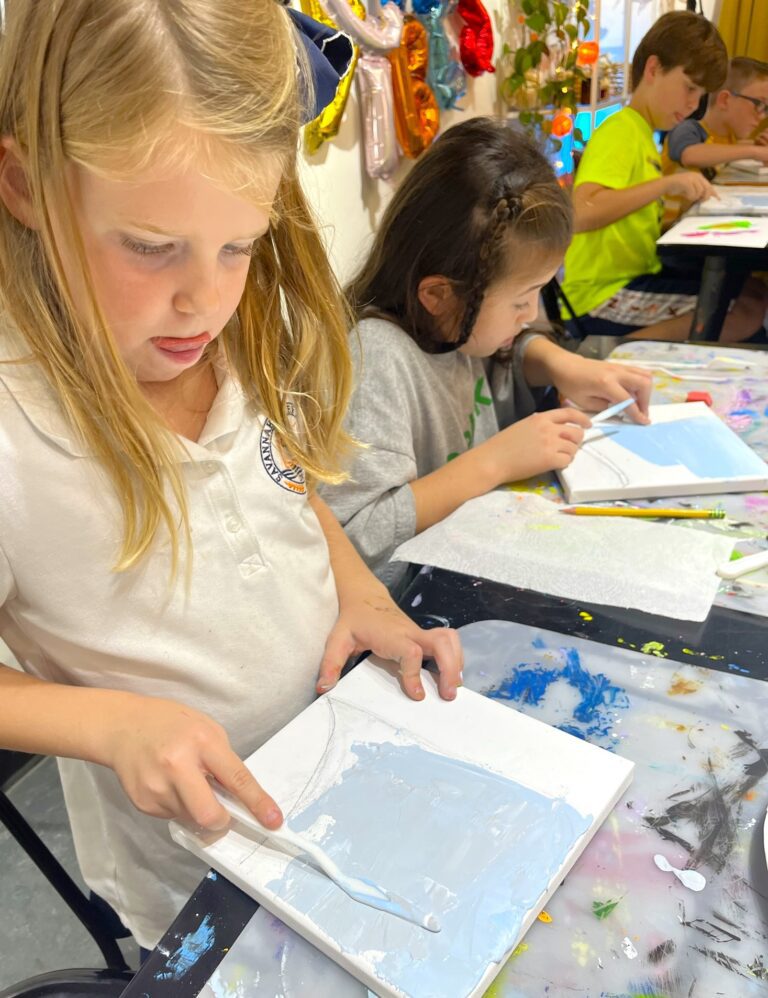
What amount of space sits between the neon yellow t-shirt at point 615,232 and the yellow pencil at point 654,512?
4.66 ft

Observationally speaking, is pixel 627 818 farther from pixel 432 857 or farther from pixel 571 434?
pixel 571 434

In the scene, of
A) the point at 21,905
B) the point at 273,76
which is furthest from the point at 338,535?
the point at 21,905

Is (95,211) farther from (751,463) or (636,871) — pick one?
(751,463)

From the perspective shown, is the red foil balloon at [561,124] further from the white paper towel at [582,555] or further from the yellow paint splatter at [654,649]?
the yellow paint splatter at [654,649]

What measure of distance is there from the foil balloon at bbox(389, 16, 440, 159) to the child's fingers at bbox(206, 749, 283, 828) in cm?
206

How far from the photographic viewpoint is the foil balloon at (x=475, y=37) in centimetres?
237

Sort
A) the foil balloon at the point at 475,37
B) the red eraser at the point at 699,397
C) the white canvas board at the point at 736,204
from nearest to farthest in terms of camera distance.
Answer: the red eraser at the point at 699,397 < the white canvas board at the point at 736,204 < the foil balloon at the point at 475,37

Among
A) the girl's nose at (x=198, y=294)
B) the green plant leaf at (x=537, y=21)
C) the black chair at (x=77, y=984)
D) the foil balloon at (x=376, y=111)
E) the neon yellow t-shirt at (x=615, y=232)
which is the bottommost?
the black chair at (x=77, y=984)

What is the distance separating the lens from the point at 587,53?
118 inches

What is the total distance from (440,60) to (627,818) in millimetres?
2347

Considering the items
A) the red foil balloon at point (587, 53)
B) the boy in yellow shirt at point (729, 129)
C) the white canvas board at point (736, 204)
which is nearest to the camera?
the white canvas board at point (736, 204)

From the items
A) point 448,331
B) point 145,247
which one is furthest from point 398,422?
point 145,247

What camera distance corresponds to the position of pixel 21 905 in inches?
46.6

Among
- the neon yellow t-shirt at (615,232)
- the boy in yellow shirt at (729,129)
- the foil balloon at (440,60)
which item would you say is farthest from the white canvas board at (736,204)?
the foil balloon at (440,60)
